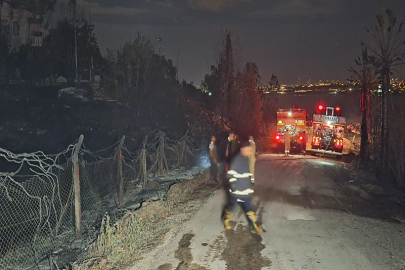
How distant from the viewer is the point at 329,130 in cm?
2777

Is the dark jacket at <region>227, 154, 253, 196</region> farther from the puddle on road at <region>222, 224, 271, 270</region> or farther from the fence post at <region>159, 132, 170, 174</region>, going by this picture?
the fence post at <region>159, 132, 170, 174</region>

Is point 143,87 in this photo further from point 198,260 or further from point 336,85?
point 336,85

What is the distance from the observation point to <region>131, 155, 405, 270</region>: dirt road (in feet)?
23.6

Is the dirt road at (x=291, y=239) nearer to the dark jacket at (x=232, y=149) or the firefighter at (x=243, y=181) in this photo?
the firefighter at (x=243, y=181)

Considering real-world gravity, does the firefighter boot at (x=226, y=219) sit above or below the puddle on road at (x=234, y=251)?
above

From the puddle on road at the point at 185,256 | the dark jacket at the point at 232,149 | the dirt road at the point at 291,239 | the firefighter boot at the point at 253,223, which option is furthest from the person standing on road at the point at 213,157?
the puddle on road at the point at 185,256

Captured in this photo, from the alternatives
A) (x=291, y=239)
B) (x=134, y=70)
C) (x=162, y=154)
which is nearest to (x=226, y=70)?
(x=134, y=70)

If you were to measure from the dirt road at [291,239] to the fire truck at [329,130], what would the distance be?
48.3 feet

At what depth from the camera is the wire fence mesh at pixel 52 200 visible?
825 centimetres

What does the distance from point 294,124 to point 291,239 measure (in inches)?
848

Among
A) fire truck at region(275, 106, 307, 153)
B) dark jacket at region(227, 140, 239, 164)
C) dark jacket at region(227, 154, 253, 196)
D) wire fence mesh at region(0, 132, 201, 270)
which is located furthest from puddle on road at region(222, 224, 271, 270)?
fire truck at region(275, 106, 307, 153)

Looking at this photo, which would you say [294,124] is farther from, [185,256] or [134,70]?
[185,256]

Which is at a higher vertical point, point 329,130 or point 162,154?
point 329,130

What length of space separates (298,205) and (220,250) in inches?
193
